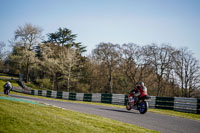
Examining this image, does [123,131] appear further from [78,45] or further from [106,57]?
[78,45]

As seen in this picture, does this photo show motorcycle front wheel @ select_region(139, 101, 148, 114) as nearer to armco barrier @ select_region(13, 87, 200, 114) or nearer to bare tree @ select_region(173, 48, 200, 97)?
armco barrier @ select_region(13, 87, 200, 114)

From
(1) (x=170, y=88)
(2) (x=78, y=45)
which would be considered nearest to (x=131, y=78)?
(1) (x=170, y=88)

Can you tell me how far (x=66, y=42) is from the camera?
202 ft

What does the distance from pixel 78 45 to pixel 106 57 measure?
20.0m

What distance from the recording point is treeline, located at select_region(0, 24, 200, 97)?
38688 mm

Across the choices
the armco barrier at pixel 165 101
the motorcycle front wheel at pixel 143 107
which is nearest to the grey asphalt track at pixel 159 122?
the motorcycle front wheel at pixel 143 107

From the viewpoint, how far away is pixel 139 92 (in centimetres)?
1137

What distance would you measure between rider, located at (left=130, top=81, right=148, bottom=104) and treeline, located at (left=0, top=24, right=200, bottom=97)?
93.4ft

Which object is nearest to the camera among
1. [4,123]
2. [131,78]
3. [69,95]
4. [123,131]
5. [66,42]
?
[4,123]

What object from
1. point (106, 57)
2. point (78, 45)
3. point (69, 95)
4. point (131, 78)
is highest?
point (78, 45)

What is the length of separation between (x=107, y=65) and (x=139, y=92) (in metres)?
34.7

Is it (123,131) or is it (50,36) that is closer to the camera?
(123,131)

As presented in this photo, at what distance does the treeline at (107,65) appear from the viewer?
38688 millimetres

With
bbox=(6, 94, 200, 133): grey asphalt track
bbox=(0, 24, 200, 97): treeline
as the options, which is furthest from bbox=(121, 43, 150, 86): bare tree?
bbox=(6, 94, 200, 133): grey asphalt track
